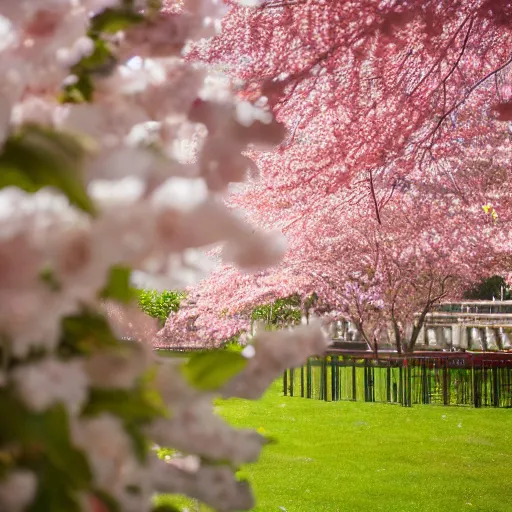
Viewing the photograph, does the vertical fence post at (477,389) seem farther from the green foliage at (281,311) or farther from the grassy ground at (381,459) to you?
the green foliage at (281,311)

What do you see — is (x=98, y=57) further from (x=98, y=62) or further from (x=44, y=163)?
(x=44, y=163)

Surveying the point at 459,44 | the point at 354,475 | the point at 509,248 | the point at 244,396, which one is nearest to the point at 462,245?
the point at 509,248

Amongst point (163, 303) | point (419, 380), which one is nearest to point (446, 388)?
point (419, 380)

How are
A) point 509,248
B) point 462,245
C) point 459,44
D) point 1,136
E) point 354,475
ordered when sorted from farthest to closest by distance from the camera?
point 462,245
point 509,248
point 354,475
point 459,44
point 1,136

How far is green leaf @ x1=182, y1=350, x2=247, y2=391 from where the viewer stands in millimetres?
511

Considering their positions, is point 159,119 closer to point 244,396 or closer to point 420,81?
point 244,396

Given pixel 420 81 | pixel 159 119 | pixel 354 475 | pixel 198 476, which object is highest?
pixel 420 81

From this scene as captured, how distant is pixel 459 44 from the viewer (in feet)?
17.5

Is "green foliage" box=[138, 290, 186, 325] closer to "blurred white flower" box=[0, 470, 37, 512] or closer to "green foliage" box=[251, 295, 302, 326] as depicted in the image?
"green foliage" box=[251, 295, 302, 326]

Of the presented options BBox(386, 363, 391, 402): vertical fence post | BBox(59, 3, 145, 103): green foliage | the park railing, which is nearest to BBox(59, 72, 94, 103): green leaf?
BBox(59, 3, 145, 103): green foliage

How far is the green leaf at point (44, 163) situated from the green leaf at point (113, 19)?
158 millimetres

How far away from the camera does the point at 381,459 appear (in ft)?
24.5

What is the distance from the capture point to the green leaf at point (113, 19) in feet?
1.73

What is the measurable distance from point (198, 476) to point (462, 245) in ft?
38.6
